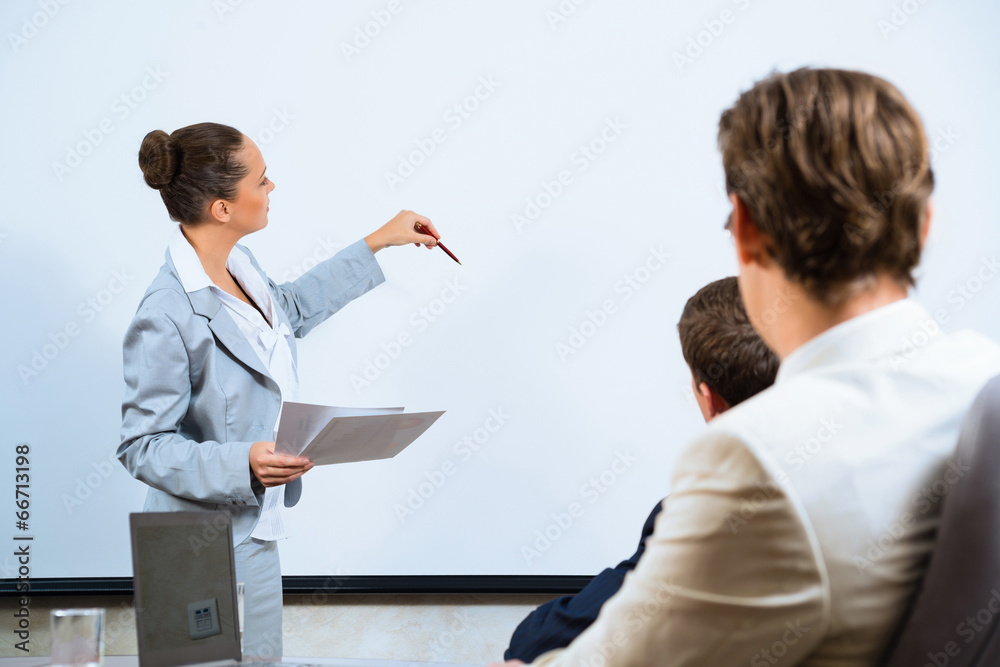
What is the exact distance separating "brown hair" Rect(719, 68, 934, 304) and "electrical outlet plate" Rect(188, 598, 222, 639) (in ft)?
2.80

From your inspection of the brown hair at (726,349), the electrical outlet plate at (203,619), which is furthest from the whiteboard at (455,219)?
the electrical outlet plate at (203,619)

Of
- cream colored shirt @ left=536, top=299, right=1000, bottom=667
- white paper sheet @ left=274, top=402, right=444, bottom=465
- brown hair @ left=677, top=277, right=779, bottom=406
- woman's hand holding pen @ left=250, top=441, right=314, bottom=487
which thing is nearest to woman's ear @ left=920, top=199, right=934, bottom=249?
cream colored shirt @ left=536, top=299, right=1000, bottom=667

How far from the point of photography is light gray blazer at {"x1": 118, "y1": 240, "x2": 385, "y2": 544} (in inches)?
56.4

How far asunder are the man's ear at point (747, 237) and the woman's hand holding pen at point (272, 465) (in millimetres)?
1007

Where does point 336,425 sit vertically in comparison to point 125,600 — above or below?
above

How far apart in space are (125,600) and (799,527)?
2.02 meters

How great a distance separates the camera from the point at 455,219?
2035 millimetres

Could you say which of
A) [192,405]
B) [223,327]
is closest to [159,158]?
[223,327]

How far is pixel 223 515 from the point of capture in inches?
40.7

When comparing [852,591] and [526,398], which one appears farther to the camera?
[526,398]

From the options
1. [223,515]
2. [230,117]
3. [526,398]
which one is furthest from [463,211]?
[223,515]

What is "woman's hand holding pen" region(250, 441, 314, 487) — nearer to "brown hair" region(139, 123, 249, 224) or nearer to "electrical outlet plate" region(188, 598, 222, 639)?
"electrical outlet plate" region(188, 598, 222, 639)

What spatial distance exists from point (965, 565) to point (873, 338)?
0.18 metres

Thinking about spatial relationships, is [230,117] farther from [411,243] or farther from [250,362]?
[250,362]
